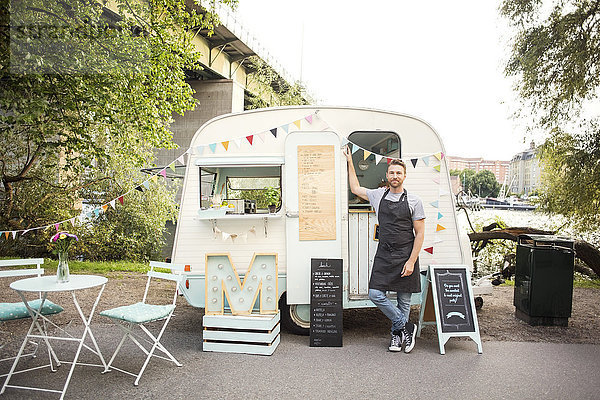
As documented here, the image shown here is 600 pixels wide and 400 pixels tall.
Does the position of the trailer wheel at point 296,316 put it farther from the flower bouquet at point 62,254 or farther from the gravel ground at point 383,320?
the flower bouquet at point 62,254

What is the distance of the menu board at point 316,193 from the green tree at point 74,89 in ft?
13.8

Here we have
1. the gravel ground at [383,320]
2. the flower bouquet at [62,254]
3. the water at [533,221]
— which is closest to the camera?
the flower bouquet at [62,254]

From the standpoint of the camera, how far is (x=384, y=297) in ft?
17.0

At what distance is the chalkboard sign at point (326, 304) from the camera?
213 inches

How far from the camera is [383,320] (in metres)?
6.65

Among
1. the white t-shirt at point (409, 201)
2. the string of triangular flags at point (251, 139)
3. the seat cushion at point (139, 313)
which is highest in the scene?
the string of triangular flags at point (251, 139)

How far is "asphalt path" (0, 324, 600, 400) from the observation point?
411 centimetres

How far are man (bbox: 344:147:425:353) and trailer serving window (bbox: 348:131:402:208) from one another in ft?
1.99

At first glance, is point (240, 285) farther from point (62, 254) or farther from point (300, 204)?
point (62, 254)

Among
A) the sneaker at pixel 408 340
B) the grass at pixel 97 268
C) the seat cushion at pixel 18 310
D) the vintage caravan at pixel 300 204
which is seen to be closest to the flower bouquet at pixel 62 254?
the seat cushion at pixel 18 310

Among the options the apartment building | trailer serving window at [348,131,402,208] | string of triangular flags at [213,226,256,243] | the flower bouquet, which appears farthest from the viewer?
the apartment building

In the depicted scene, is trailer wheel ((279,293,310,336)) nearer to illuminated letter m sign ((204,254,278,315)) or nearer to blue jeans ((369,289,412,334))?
illuminated letter m sign ((204,254,278,315))

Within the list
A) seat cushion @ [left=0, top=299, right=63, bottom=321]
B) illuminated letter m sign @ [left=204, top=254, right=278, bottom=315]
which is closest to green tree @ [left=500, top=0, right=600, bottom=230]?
illuminated letter m sign @ [left=204, top=254, right=278, bottom=315]

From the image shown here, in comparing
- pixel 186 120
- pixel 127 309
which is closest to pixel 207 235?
pixel 127 309
